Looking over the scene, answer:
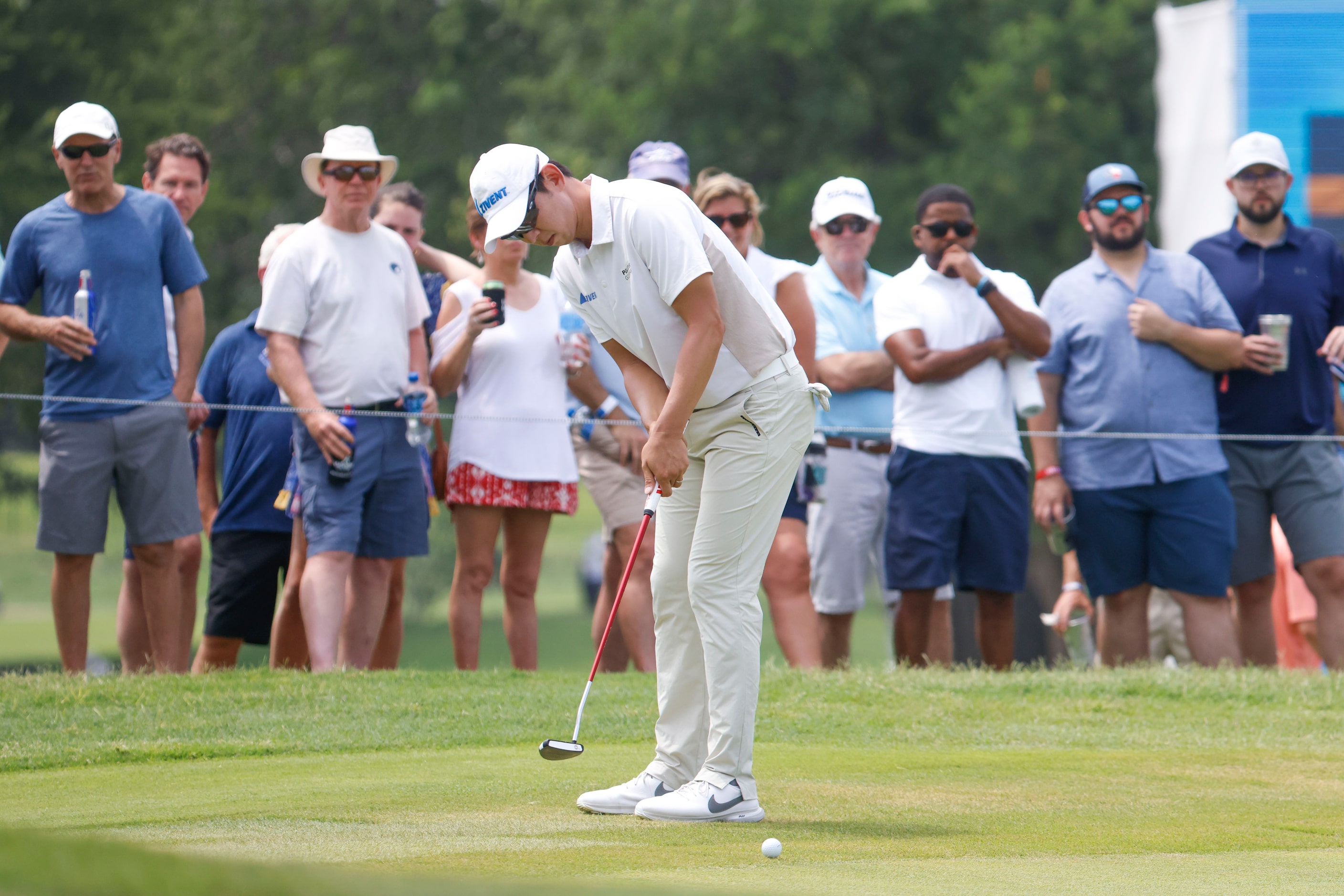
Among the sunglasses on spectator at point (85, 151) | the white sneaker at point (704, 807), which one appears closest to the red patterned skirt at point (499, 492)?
the sunglasses on spectator at point (85, 151)

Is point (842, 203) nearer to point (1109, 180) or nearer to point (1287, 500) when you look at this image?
point (1109, 180)

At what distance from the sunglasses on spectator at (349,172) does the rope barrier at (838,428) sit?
1012 mm

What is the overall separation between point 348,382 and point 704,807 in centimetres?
341

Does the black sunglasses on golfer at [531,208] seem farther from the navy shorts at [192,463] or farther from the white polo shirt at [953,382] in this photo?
the white polo shirt at [953,382]

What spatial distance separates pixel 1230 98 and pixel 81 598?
10600 mm

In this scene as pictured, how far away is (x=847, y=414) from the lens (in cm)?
852

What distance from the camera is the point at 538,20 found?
25781mm

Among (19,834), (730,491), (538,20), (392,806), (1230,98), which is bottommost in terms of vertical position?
(392,806)

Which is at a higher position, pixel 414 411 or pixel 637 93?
pixel 637 93

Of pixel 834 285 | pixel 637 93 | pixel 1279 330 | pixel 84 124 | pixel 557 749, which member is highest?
pixel 637 93

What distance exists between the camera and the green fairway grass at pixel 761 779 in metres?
4.00

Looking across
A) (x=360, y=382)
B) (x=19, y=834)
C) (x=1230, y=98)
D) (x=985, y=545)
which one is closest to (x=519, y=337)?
(x=360, y=382)

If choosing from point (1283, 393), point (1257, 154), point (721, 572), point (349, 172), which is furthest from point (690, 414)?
point (1257, 154)

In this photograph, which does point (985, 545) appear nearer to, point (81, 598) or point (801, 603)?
point (801, 603)
